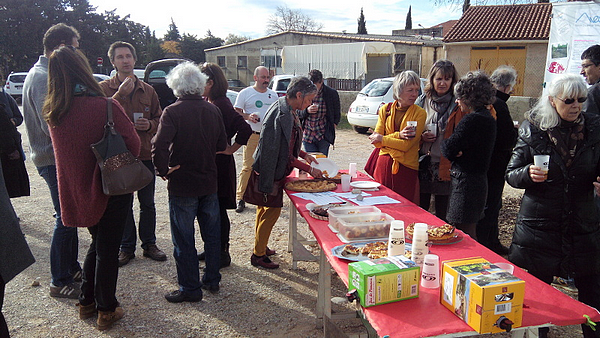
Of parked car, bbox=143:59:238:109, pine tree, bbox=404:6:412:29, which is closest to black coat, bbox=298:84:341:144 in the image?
parked car, bbox=143:59:238:109

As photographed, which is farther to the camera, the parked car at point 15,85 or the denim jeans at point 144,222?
the parked car at point 15,85

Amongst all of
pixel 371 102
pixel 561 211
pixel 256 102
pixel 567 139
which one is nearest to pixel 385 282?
pixel 561 211

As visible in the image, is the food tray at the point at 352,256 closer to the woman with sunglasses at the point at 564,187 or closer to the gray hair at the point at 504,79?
the woman with sunglasses at the point at 564,187

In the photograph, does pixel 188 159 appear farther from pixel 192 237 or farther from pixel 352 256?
pixel 352 256

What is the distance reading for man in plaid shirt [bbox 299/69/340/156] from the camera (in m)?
5.62

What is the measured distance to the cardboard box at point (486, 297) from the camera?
152 cm

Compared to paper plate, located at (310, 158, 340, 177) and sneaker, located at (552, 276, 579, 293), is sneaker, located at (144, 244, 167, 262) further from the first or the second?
sneaker, located at (552, 276, 579, 293)

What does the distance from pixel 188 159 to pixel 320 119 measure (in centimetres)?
282

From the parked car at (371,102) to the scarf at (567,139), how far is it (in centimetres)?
863

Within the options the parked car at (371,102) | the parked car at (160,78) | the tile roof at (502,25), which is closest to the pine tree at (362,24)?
the tile roof at (502,25)

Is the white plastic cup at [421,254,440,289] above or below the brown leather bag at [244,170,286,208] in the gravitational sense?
above

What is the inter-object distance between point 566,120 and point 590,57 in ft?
5.77

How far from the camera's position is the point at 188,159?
3145 mm

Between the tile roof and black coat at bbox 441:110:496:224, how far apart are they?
17.6 metres
